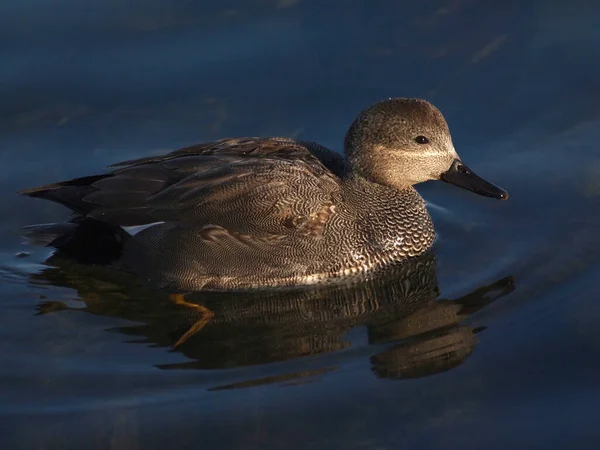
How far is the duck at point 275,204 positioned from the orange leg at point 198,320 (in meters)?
0.09

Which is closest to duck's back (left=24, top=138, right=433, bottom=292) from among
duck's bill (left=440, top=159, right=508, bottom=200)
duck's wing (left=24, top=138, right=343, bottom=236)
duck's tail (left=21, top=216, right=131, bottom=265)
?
duck's wing (left=24, top=138, right=343, bottom=236)

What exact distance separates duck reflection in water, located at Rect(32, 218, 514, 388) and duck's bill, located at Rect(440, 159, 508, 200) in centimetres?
62

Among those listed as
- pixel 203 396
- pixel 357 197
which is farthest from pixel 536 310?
pixel 203 396

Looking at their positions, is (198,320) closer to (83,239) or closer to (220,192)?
(220,192)

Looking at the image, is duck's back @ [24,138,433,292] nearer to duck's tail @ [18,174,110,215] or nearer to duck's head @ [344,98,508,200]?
duck's tail @ [18,174,110,215]

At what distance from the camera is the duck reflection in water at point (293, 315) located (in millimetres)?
8180

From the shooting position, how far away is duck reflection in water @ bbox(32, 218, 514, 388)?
8.18 m

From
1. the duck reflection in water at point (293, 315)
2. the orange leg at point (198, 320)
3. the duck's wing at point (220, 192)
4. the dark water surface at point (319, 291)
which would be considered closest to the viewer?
the dark water surface at point (319, 291)

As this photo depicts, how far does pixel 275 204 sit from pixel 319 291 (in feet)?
2.37

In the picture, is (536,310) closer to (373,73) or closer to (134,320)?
(134,320)

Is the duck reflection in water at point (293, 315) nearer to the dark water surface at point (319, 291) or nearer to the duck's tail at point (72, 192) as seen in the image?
the dark water surface at point (319, 291)

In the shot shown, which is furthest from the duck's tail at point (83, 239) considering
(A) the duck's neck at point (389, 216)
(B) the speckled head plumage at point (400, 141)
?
(B) the speckled head plumage at point (400, 141)

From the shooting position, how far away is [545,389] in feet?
25.2

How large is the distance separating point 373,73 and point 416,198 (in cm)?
226
